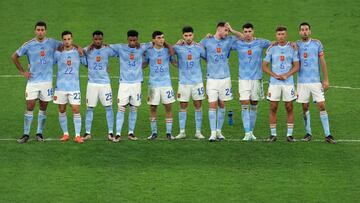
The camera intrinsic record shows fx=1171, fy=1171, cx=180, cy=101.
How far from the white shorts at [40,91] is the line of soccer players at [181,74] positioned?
0.08ft

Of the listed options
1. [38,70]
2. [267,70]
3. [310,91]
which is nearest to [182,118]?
[267,70]

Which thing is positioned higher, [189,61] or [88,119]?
[189,61]

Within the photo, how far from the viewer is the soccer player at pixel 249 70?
2750 cm

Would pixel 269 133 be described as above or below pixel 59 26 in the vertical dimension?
below

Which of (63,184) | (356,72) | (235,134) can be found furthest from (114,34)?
(63,184)

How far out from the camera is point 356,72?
1399 inches

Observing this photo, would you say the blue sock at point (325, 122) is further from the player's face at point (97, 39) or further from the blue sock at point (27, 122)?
the blue sock at point (27, 122)

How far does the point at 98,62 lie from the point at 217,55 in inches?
110

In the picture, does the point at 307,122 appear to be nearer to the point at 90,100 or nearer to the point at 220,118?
the point at 220,118

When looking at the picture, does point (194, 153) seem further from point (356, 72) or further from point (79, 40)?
point (79, 40)

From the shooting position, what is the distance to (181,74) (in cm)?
2781

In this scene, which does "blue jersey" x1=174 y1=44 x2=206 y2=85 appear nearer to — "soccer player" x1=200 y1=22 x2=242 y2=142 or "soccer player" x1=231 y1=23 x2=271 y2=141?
"soccer player" x1=200 y1=22 x2=242 y2=142

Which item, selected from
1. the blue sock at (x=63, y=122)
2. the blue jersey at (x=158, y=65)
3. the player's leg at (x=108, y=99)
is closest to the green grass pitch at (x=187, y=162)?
the player's leg at (x=108, y=99)

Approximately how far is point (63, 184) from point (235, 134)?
5955 millimetres
